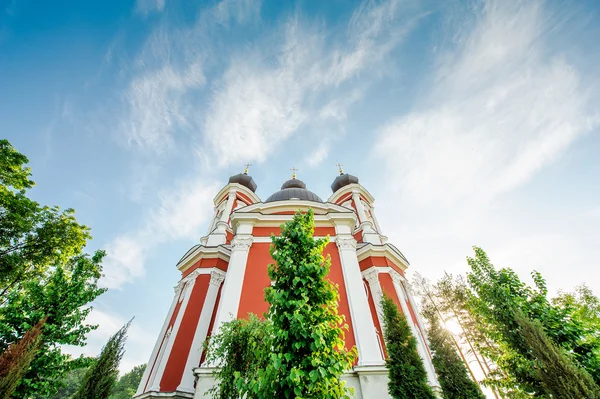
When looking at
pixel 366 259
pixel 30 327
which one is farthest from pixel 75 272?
pixel 366 259

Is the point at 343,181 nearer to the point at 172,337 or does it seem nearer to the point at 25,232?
the point at 172,337

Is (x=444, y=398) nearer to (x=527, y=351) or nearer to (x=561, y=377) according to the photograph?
(x=527, y=351)

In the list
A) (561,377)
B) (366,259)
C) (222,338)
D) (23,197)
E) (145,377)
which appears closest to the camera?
(561,377)

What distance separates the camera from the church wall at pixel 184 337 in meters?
10.4

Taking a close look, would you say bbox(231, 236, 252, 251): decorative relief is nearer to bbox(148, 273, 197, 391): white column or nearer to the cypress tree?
bbox(148, 273, 197, 391): white column

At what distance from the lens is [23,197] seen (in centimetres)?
1267

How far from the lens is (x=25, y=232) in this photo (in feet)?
41.4

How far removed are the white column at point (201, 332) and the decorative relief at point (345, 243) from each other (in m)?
6.52

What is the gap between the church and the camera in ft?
32.3

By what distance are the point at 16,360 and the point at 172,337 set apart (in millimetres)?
5293

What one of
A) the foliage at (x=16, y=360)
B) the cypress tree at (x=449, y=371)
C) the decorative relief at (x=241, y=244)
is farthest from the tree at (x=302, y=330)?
the foliage at (x=16, y=360)

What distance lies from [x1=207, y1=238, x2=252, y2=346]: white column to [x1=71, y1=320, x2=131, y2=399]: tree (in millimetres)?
4290

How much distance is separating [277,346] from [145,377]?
10.7 meters

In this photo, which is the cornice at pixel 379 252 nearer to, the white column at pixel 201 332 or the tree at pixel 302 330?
the white column at pixel 201 332
